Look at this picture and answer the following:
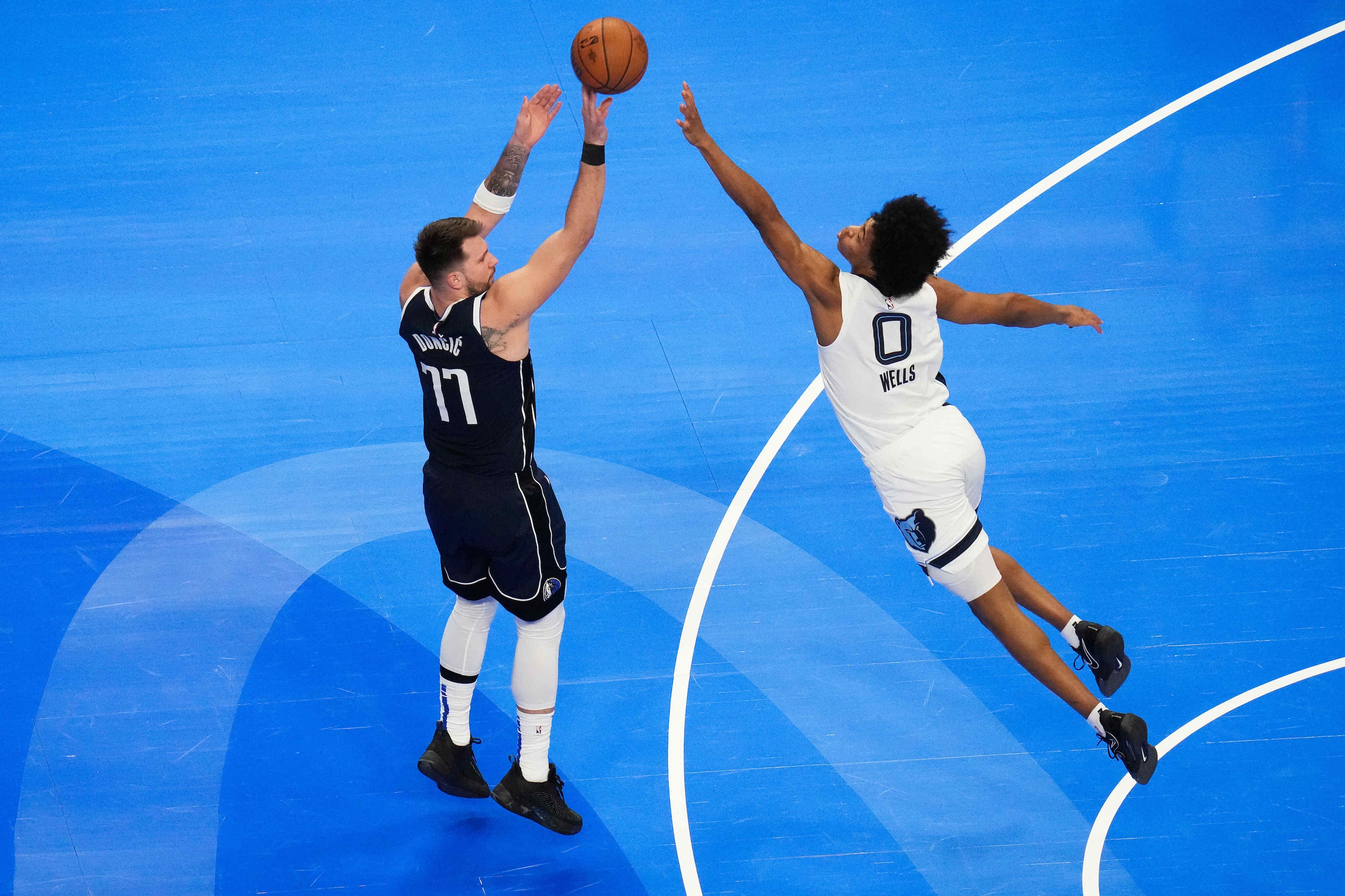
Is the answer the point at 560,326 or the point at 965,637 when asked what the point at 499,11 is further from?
the point at 965,637

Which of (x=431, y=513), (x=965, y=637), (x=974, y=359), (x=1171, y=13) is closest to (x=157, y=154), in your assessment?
(x=431, y=513)

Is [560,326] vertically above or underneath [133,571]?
above

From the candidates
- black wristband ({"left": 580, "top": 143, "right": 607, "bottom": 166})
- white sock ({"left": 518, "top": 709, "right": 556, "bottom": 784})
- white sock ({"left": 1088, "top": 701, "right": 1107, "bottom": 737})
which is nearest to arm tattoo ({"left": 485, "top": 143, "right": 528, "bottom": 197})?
black wristband ({"left": 580, "top": 143, "right": 607, "bottom": 166})

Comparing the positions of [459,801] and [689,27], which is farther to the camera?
[689,27]

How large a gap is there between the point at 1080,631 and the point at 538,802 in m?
2.48

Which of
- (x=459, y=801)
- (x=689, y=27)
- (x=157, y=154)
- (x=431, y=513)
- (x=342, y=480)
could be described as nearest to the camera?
(x=431, y=513)

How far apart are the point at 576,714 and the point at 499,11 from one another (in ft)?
20.3

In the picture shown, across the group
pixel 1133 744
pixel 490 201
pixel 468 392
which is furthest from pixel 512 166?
pixel 1133 744

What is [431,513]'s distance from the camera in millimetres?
4961

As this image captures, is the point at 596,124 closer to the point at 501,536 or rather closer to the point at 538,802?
the point at 501,536

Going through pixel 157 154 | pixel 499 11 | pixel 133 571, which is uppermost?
pixel 499 11

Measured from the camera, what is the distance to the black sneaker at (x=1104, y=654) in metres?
5.41

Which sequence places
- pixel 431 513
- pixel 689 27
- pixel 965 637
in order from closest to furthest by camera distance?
1. pixel 431 513
2. pixel 965 637
3. pixel 689 27

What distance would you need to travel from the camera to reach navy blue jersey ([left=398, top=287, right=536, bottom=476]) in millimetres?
4629
